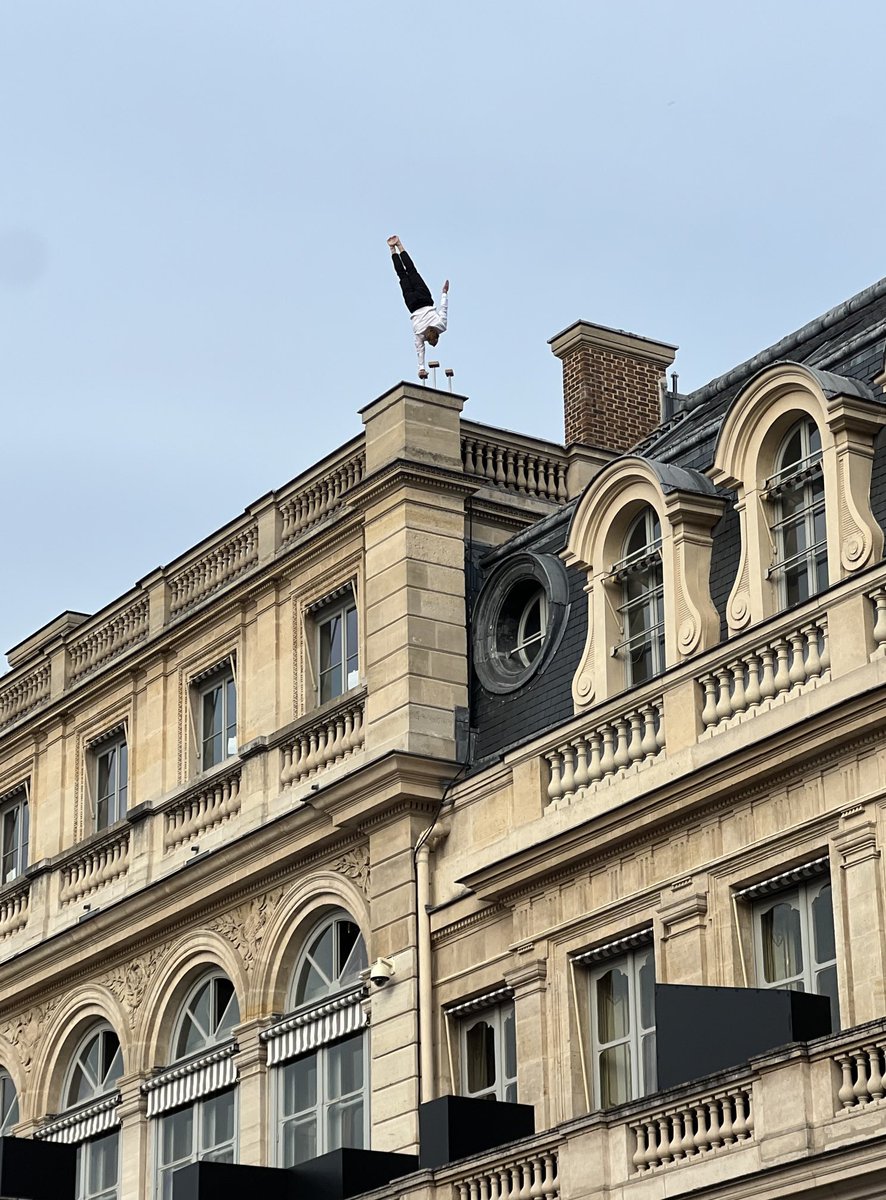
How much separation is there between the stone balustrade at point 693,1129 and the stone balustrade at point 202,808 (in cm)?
934

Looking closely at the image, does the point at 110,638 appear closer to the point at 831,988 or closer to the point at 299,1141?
the point at 299,1141

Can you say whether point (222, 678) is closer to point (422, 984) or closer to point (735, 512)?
point (422, 984)

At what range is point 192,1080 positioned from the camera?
103 ft

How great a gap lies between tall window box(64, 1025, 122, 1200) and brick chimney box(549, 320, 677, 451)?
9.16 metres

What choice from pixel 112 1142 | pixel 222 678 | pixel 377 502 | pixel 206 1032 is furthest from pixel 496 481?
pixel 112 1142

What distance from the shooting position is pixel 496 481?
30891mm

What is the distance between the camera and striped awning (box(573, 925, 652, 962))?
2553 cm

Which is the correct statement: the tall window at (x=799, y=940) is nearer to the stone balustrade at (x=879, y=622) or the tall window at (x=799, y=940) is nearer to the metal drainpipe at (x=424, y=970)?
the stone balustrade at (x=879, y=622)

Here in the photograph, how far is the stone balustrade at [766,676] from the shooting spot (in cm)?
2389

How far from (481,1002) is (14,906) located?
1012 cm

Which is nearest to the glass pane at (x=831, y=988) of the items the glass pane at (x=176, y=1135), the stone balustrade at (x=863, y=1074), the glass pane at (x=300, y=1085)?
the stone balustrade at (x=863, y=1074)

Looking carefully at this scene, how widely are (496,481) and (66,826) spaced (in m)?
7.87

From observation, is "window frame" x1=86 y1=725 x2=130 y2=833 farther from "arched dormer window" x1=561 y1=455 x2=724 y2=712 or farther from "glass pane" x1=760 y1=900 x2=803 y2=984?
"glass pane" x1=760 y1=900 x2=803 y2=984

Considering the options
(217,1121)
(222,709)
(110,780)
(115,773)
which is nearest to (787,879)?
(217,1121)
